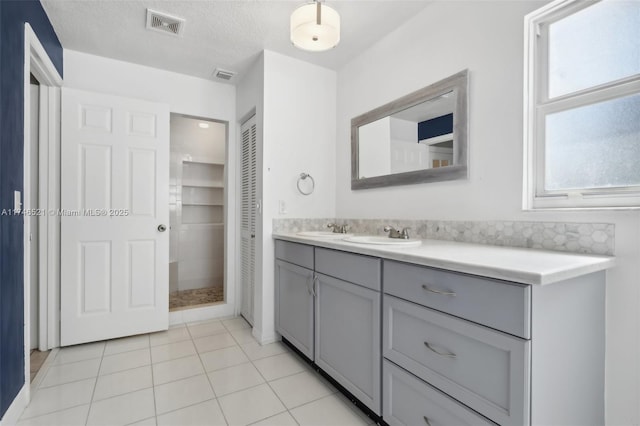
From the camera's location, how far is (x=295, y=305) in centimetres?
230

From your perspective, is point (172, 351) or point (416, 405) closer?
Result: point (416, 405)

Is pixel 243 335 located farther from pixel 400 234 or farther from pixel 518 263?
pixel 518 263

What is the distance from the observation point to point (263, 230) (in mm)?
2602

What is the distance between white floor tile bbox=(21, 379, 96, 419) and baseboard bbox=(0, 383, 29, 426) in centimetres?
3

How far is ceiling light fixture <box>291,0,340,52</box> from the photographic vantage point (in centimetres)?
166

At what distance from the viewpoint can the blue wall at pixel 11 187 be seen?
4.99ft

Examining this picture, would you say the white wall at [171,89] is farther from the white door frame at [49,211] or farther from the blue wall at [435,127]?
the blue wall at [435,127]

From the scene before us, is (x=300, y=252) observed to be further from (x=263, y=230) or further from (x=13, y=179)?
(x=13, y=179)

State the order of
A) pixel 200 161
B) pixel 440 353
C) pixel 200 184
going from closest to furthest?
pixel 440 353 < pixel 200 161 < pixel 200 184

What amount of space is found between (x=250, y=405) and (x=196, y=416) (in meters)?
0.28

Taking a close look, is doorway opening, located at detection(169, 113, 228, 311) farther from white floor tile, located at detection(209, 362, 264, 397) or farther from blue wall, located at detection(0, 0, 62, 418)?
blue wall, located at detection(0, 0, 62, 418)

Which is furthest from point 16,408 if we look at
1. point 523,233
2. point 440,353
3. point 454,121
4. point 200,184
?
point 200,184

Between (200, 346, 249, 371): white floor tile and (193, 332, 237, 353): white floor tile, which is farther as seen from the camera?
(193, 332, 237, 353): white floor tile

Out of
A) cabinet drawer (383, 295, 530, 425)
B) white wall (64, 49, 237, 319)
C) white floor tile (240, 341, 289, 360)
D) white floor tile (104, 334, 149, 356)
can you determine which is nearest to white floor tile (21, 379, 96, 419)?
white floor tile (104, 334, 149, 356)
